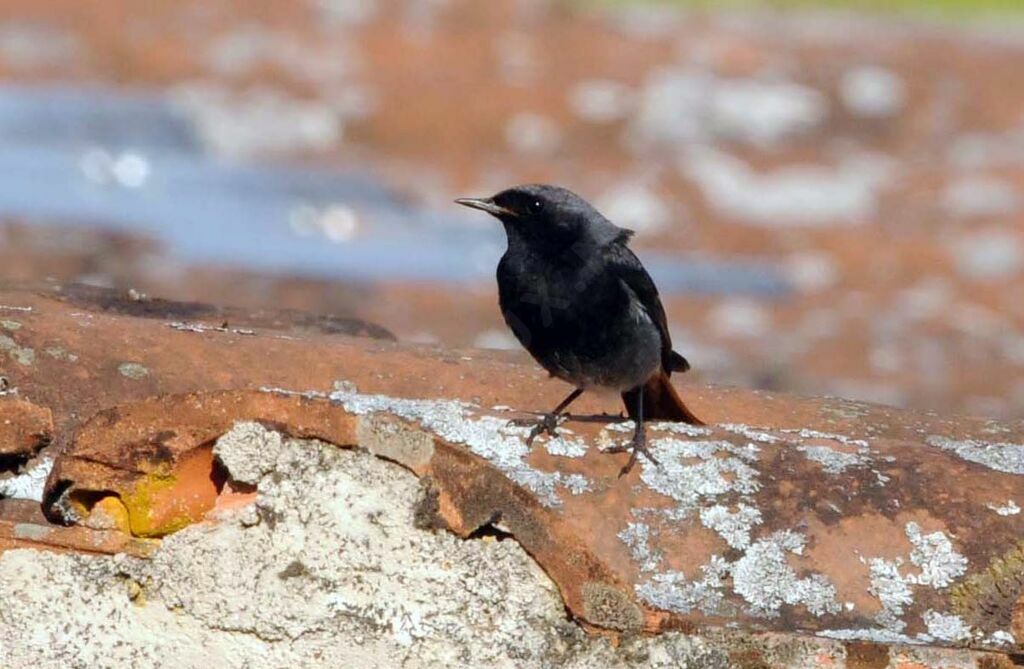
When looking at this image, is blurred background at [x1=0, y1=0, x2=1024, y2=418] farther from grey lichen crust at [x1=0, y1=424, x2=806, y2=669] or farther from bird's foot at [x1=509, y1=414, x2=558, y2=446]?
grey lichen crust at [x1=0, y1=424, x2=806, y2=669]

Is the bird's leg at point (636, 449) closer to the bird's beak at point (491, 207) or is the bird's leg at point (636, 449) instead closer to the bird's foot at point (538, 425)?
the bird's foot at point (538, 425)

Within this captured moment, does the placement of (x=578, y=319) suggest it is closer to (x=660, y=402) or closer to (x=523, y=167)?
(x=660, y=402)

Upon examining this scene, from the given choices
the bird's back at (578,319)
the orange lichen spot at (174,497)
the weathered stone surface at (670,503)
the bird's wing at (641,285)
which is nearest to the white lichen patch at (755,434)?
the weathered stone surface at (670,503)

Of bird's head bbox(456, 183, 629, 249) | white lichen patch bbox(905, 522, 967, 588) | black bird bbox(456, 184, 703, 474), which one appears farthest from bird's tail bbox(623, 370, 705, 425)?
white lichen patch bbox(905, 522, 967, 588)

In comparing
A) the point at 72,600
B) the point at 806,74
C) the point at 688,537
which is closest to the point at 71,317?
the point at 72,600

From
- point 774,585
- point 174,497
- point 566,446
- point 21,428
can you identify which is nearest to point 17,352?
point 21,428

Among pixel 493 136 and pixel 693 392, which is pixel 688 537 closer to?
pixel 693 392
